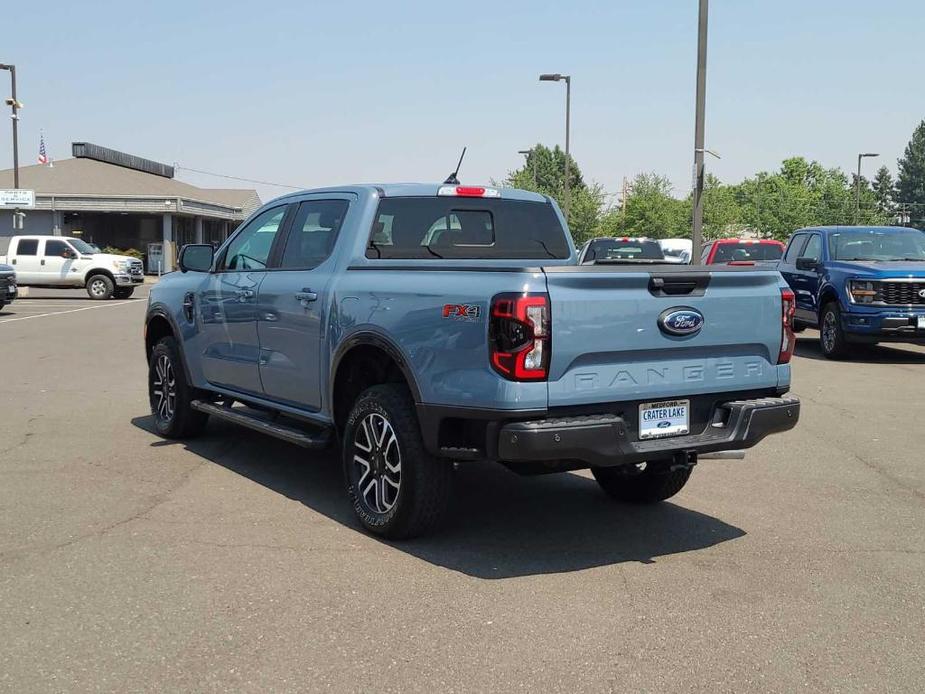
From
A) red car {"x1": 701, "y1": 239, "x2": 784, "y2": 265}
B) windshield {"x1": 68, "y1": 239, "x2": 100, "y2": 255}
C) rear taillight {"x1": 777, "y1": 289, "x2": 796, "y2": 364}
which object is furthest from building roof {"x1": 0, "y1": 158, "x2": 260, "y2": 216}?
rear taillight {"x1": 777, "y1": 289, "x2": 796, "y2": 364}

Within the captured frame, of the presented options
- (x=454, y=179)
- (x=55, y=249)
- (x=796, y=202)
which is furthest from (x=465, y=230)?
(x=796, y=202)

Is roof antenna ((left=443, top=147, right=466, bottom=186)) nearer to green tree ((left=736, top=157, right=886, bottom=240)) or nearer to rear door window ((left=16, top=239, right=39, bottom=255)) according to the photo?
rear door window ((left=16, top=239, right=39, bottom=255))

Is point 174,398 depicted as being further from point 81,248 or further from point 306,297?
point 81,248

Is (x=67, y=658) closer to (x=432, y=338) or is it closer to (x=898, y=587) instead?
(x=432, y=338)

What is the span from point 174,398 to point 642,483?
393 centimetres

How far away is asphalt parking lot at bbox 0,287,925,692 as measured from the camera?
3.77m

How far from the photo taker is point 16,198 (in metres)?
39.4

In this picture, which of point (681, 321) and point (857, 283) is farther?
point (857, 283)

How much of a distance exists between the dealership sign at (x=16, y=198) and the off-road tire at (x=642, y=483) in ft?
125

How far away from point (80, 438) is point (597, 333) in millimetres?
5179

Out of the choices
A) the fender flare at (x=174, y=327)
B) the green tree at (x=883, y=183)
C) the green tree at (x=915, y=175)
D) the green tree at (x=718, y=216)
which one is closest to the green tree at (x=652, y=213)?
the green tree at (x=718, y=216)

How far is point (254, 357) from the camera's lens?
684cm

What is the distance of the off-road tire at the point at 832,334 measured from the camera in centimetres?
1435

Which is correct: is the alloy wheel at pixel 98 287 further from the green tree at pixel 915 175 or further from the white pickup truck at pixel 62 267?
the green tree at pixel 915 175
